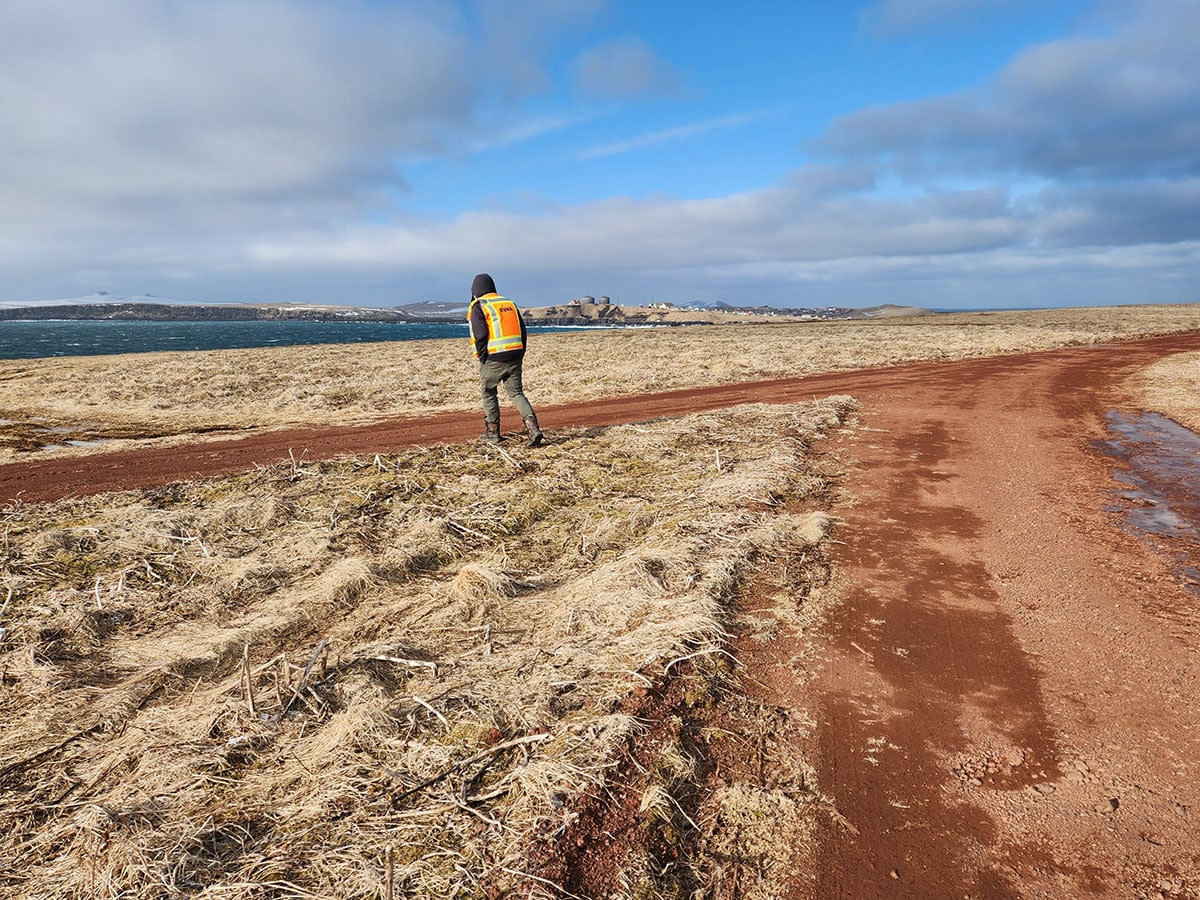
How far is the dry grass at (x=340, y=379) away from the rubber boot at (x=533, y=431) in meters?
8.85

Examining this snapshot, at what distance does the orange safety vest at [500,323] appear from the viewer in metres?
10.2

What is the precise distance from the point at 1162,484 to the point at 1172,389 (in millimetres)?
12025

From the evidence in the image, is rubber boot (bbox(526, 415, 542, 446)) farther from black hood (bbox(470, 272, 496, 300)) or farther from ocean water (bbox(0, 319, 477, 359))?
ocean water (bbox(0, 319, 477, 359))

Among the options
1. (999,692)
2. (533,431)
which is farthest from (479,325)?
(999,692)

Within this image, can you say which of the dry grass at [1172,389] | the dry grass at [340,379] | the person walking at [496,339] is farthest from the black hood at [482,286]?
the dry grass at [1172,389]

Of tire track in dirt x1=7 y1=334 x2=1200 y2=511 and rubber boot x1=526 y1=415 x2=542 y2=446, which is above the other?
rubber boot x1=526 y1=415 x2=542 y2=446

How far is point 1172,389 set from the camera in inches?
687

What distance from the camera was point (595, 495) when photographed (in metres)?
8.57

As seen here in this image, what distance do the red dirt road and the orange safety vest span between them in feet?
18.5

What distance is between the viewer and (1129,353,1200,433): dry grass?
14.3m

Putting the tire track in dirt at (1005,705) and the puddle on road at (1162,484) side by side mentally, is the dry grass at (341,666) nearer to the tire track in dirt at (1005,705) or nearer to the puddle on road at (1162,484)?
the tire track in dirt at (1005,705)

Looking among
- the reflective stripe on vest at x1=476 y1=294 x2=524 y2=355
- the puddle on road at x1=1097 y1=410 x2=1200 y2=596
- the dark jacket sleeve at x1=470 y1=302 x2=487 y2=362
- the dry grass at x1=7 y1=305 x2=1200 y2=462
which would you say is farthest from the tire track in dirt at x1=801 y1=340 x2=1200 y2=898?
the dry grass at x1=7 y1=305 x2=1200 y2=462

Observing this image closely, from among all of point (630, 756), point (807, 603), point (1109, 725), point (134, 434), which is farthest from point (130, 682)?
point (134, 434)

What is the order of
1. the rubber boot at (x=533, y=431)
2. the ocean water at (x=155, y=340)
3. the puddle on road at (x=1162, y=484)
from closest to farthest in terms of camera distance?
the puddle on road at (x=1162, y=484), the rubber boot at (x=533, y=431), the ocean water at (x=155, y=340)
